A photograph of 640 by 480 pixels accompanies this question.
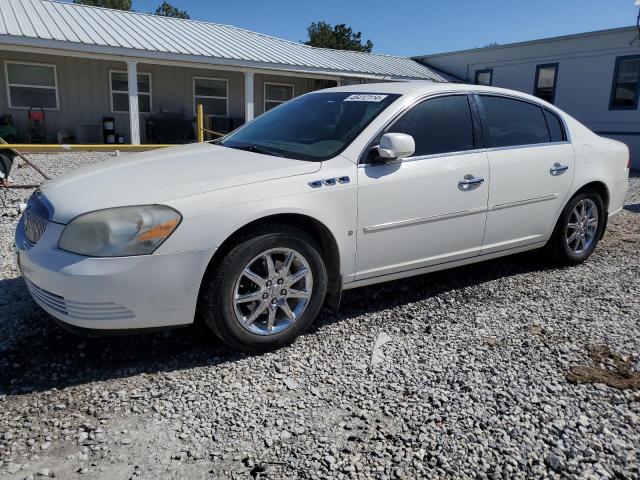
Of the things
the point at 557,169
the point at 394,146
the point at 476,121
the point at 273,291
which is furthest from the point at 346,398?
the point at 557,169

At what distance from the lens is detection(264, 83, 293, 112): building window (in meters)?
19.2

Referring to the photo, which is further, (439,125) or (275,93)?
(275,93)

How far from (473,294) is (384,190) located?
1409mm

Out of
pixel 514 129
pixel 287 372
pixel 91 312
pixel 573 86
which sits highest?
pixel 573 86

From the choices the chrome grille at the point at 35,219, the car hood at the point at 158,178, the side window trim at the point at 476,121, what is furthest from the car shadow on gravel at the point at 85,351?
the side window trim at the point at 476,121

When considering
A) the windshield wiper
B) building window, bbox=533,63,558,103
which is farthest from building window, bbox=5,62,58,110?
building window, bbox=533,63,558,103

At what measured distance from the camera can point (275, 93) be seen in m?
19.4

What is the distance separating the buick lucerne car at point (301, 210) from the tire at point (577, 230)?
1.1 inches

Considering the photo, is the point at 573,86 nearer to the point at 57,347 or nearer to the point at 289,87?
the point at 289,87

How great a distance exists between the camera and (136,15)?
1750 centimetres

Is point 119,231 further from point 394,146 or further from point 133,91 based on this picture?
point 133,91

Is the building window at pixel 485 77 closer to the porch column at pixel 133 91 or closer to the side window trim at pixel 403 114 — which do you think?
the porch column at pixel 133 91

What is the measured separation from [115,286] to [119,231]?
0.29m

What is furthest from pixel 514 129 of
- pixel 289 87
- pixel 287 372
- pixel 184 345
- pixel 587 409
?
pixel 289 87
